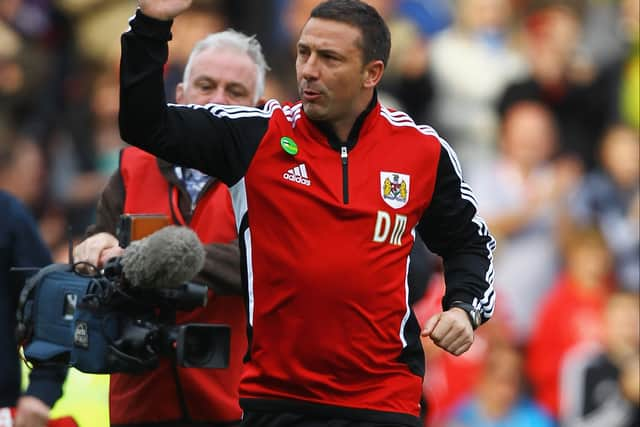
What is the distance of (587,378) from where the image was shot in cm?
1183

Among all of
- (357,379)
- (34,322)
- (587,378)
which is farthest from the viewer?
(587,378)

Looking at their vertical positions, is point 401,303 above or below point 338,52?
below

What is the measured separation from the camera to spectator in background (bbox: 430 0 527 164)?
13070 millimetres

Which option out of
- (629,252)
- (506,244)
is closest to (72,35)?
(506,244)

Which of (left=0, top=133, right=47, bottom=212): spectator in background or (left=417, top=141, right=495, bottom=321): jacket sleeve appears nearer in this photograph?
(left=417, top=141, right=495, bottom=321): jacket sleeve

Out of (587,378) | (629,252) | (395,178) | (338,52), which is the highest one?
(338,52)

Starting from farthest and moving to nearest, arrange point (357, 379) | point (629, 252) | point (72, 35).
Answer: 1. point (72, 35)
2. point (629, 252)
3. point (357, 379)

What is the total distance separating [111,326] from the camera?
621cm

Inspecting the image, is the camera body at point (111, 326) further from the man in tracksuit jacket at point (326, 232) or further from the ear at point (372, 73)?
the ear at point (372, 73)

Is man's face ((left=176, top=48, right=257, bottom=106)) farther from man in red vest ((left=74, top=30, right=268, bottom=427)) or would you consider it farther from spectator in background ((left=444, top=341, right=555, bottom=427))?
spectator in background ((left=444, top=341, right=555, bottom=427))

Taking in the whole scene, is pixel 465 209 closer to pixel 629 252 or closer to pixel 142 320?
pixel 142 320

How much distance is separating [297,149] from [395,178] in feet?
1.18

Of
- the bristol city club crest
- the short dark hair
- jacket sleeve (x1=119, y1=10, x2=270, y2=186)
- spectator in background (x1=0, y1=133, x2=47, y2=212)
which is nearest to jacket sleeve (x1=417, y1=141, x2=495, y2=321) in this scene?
the bristol city club crest

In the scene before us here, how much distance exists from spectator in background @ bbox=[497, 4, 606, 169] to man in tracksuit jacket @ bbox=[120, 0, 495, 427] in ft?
23.8
